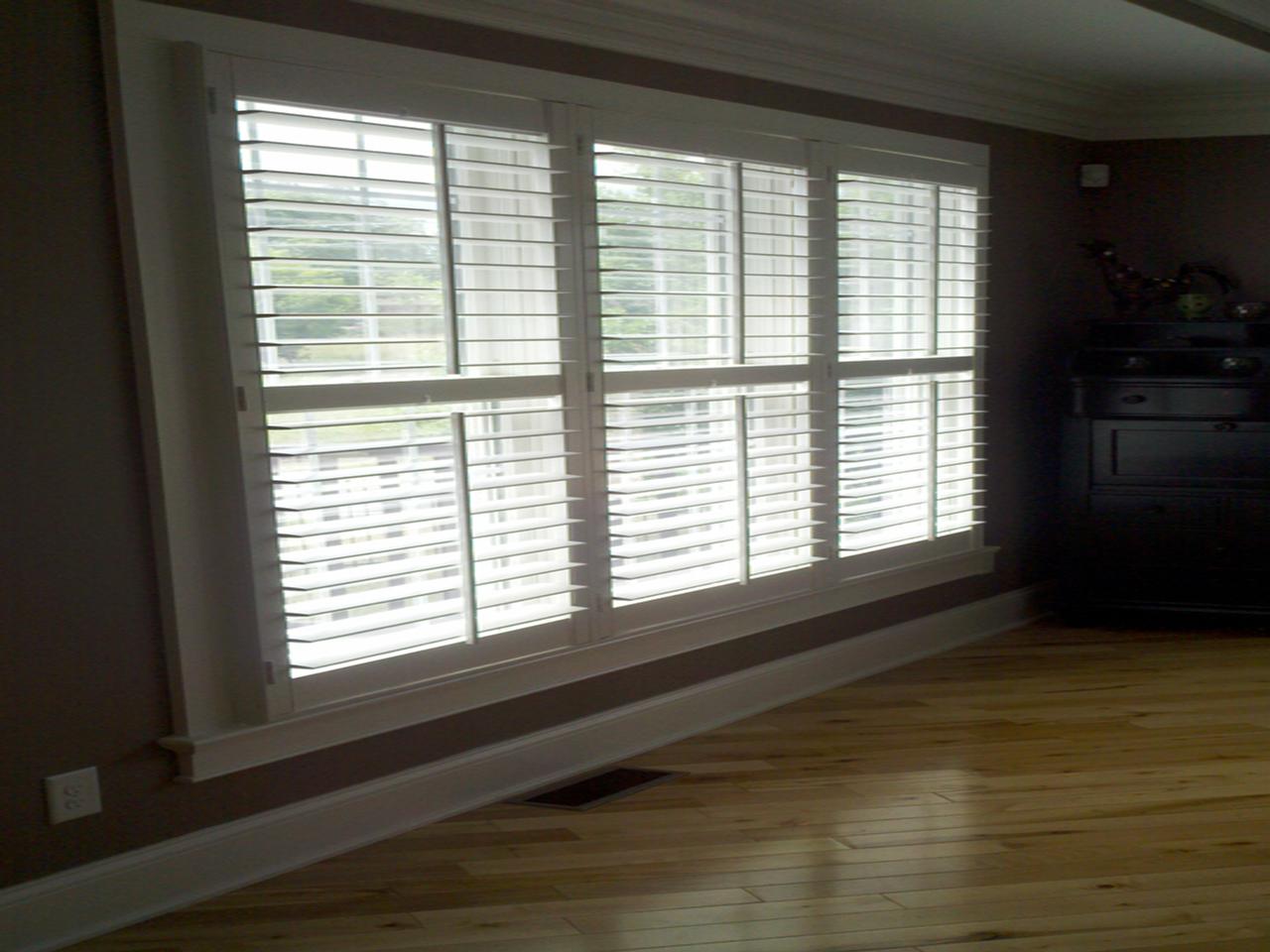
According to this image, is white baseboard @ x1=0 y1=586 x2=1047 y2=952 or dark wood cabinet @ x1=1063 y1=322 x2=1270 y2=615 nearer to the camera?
white baseboard @ x1=0 y1=586 x2=1047 y2=952

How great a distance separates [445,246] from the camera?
303cm

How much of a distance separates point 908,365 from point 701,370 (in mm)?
1132

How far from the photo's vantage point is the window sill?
9.04 ft

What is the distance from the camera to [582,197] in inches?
133

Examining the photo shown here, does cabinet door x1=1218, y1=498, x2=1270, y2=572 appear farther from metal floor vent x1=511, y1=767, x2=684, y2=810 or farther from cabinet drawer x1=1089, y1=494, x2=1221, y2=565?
metal floor vent x1=511, y1=767, x2=684, y2=810

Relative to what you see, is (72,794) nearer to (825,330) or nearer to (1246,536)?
(825,330)

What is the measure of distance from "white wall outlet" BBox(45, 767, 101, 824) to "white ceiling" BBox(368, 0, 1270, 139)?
1.91m

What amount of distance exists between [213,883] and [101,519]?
2.91ft

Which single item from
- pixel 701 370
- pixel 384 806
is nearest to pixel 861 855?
pixel 384 806

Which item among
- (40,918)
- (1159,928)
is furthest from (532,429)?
(1159,928)

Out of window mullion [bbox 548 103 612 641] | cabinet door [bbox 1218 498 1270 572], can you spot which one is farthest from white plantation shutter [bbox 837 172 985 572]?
window mullion [bbox 548 103 612 641]

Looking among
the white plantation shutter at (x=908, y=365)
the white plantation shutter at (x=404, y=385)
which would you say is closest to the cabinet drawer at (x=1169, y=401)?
the white plantation shutter at (x=908, y=365)

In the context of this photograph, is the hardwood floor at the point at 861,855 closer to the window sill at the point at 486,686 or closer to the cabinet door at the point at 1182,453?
the window sill at the point at 486,686

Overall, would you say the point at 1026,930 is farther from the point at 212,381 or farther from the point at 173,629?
the point at 212,381
